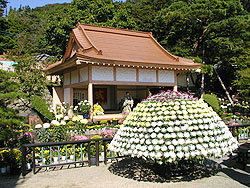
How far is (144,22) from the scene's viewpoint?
26.5 m

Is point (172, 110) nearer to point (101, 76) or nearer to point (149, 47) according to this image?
point (101, 76)

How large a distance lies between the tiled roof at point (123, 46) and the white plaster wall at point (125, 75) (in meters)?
0.66

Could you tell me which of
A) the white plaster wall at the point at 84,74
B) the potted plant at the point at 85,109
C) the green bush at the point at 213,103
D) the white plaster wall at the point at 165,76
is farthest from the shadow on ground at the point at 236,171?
the green bush at the point at 213,103

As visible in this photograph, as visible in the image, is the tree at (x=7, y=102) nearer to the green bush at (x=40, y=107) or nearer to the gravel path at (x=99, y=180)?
the gravel path at (x=99, y=180)

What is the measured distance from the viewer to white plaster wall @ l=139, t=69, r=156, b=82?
1367 cm

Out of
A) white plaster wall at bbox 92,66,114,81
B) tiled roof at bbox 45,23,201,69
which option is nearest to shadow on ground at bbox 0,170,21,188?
white plaster wall at bbox 92,66,114,81

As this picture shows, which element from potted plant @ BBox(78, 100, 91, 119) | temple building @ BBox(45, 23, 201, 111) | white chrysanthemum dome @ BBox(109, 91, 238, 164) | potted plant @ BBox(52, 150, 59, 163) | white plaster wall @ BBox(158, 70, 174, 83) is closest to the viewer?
white chrysanthemum dome @ BBox(109, 91, 238, 164)

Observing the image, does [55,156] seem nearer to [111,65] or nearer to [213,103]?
[111,65]

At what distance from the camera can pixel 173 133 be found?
486 cm

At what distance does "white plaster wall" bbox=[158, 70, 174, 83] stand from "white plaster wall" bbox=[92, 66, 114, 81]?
10.3 ft

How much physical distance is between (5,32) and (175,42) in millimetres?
21502

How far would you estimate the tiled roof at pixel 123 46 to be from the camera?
43.7 feet

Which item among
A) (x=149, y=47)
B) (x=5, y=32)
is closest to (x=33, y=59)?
(x=149, y=47)

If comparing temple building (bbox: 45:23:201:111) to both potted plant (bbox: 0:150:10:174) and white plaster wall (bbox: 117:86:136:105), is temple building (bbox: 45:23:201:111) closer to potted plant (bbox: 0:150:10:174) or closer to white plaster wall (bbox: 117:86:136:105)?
white plaster wall (bbox: 117:86:136:105)
